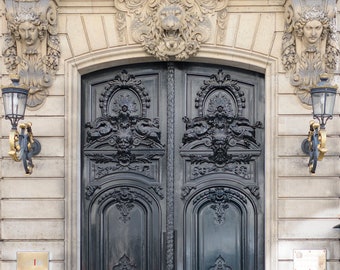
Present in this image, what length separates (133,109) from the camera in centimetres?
949

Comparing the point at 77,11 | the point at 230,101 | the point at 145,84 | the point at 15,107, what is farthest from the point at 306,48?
the point at 15,107

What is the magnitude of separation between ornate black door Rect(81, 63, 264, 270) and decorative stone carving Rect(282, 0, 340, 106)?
54 centimetres

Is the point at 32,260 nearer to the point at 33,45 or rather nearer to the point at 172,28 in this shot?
the point at 33,45

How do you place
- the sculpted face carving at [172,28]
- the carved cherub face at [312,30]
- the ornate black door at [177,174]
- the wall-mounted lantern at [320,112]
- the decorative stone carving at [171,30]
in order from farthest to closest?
the ornate black door at [177,174]
the decorative stone carving at [171,30]
the sculpted face carving at [172,28]
the carved cherub face at [312,30]
the wall-mounted lantern at [320,112]

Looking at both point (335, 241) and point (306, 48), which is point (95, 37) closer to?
point (306, 48)

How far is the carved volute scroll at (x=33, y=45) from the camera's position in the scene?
9.00 meters

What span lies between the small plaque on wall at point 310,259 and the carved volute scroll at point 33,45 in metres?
3.43

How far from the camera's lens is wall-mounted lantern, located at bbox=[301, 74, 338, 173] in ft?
27.1

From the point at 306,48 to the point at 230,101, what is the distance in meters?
1.11

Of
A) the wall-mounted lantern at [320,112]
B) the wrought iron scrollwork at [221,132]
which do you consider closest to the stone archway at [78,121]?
the wrought iron scrollwork at [221,132]

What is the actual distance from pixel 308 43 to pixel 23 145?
3.37 m

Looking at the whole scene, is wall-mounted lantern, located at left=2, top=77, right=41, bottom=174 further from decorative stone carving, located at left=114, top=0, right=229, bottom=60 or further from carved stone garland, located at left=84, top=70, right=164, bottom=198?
decorative stone carving, located at left=114, top=0, right=229, bottom=60

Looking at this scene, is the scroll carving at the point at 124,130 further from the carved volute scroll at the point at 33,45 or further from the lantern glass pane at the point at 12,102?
Answer: the lantern glass pane at the point at 12,102

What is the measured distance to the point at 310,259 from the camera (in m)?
8.96
